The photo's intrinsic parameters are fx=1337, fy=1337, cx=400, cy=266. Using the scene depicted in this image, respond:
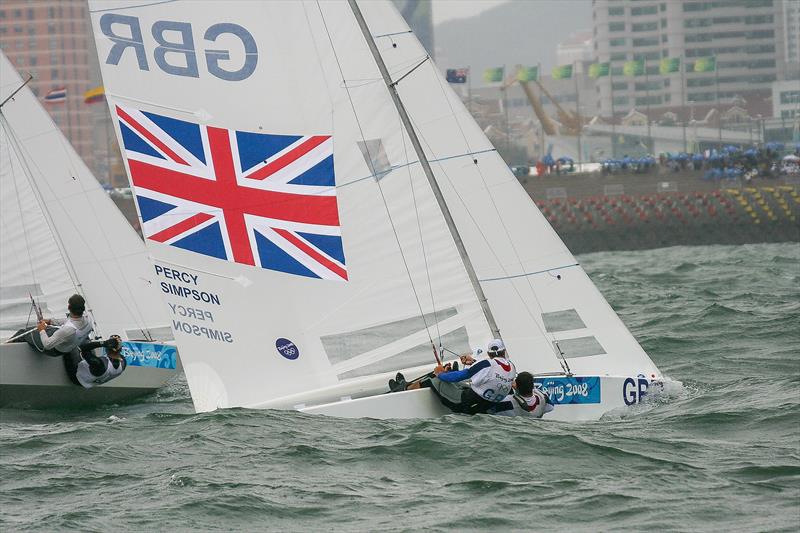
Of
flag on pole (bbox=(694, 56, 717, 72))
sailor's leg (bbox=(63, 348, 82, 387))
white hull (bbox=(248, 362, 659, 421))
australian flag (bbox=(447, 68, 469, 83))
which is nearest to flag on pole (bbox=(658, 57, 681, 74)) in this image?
flag on pole (bbox=(694, 56, 717, 72))

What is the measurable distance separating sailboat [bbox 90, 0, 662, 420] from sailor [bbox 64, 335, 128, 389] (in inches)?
97.1

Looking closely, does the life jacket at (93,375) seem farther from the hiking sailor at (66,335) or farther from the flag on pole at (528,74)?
Answer: the flag on pole at (528,74)

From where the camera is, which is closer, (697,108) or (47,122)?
(47,122)

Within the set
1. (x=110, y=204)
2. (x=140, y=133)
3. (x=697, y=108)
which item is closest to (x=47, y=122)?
(x=110, y=204)

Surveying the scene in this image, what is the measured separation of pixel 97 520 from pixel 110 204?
7.89 meters

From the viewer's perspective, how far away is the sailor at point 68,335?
39.1 ft

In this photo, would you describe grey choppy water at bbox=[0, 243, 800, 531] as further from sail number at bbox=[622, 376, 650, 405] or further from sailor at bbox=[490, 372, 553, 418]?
sailor at bbox=[490, 372, 553, 418]

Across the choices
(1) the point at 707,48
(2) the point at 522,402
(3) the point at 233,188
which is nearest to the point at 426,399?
(2) the point at 522,402

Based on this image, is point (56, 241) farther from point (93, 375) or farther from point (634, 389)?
point (634, 389)

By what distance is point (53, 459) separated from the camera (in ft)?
30.6

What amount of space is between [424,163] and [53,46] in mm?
107705

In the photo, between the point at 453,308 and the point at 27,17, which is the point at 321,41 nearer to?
the point at 453,308

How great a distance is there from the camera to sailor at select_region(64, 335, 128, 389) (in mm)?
12352

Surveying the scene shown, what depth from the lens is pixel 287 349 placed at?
400 inches
